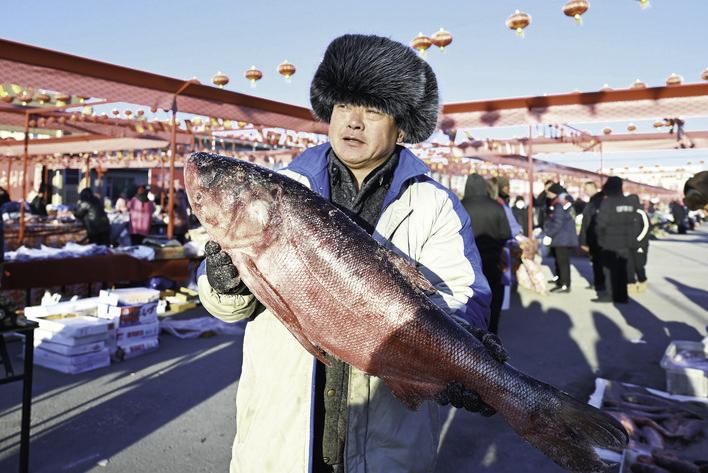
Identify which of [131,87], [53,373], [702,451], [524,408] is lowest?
[53,373]

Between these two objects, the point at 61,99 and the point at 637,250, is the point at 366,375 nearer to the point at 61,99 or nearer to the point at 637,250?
the point at 637,250

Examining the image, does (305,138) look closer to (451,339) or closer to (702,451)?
(702,451)

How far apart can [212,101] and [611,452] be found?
27.1 ft

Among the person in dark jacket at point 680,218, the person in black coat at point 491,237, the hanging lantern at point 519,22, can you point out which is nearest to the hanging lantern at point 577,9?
the hanging lantern at point 519,22

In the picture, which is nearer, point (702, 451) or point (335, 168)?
point (335, 168)

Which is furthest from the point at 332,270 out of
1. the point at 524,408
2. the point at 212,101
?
the point at 212,101

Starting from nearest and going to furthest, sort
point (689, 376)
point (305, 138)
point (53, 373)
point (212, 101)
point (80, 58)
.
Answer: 1. point (689, 376)
2. point (53, 373)
3. point (80, 58)
4. point (212, 101)
5. point (305, 138)

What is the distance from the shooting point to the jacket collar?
1806 mm

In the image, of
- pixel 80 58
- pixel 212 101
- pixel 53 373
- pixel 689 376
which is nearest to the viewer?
pixel 689 376

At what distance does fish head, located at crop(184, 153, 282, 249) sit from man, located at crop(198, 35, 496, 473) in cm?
9

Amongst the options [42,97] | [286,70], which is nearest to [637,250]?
[286,70]

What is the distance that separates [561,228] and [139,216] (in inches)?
377

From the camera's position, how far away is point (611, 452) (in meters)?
3.37

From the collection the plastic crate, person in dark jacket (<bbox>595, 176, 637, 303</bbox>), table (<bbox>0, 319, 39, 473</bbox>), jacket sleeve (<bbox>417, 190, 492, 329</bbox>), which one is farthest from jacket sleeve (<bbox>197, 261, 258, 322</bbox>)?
person in dark jacket (<bbox>595, 176, 637, 303</bbox>)
